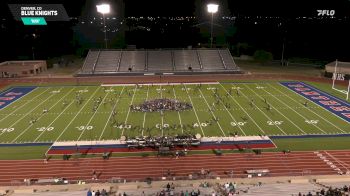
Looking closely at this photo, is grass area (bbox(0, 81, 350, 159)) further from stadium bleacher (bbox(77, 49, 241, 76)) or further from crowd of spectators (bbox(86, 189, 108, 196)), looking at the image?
stadium bleacher (bbox(77, 49, 241, 76))

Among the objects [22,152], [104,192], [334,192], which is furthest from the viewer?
[22,152]

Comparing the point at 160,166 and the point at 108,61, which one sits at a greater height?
the point at 108,61

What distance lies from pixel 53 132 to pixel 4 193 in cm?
991

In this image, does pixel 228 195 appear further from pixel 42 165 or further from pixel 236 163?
pixel 42 165

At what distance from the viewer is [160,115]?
31.6 metres

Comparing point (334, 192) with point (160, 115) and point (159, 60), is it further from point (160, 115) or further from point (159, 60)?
point (159, 60)

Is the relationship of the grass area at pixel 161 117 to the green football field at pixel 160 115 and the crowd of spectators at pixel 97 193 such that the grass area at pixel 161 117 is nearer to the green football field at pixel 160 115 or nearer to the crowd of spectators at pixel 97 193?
the green football field at pixel 160 115

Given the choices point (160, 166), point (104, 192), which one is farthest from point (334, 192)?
point (104, 192)

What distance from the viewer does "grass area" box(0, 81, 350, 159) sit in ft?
88.0

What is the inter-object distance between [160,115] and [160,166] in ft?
32.5

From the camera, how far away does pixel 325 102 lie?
35.9 m

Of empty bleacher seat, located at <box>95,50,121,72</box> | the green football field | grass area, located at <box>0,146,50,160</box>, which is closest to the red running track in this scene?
grass area, located at <box>0,146,50,160</box>

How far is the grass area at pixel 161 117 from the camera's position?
26.8m

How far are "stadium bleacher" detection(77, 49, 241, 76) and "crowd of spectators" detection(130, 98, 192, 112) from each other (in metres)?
20.0
